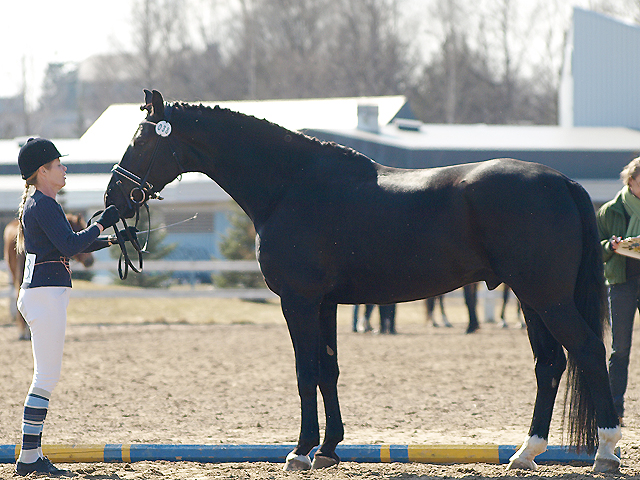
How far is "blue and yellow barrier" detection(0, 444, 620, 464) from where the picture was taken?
4.12m

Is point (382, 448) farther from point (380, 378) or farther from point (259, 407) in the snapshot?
point (380, 378)

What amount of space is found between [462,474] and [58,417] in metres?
3.55

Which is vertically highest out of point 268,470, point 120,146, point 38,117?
point 38,117

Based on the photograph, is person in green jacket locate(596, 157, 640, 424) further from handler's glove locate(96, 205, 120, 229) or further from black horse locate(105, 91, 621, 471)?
handler's glove locate(96, 205, 120, 229)

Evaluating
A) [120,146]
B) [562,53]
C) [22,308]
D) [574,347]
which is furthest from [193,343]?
[562,53]

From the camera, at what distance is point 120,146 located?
2398 centimetres

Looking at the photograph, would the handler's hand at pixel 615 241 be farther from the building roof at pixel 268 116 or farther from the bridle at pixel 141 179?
the building roof at pixel 268 116

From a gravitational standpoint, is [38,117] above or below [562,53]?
below

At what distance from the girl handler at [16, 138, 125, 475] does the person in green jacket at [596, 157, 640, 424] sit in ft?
11.2

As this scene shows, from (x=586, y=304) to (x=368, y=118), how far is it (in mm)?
20591

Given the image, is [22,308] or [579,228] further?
[22,308]

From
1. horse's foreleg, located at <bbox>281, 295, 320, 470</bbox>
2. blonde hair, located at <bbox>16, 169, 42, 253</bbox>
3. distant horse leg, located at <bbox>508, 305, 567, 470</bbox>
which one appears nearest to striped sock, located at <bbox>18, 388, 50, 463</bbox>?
blonde hair, located at <bbox>16, 169, 42, 253</bbox>

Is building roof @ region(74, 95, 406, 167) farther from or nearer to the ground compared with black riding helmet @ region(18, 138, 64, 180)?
farther from the ground

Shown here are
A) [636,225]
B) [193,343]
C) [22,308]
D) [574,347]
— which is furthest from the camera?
[193,343]
